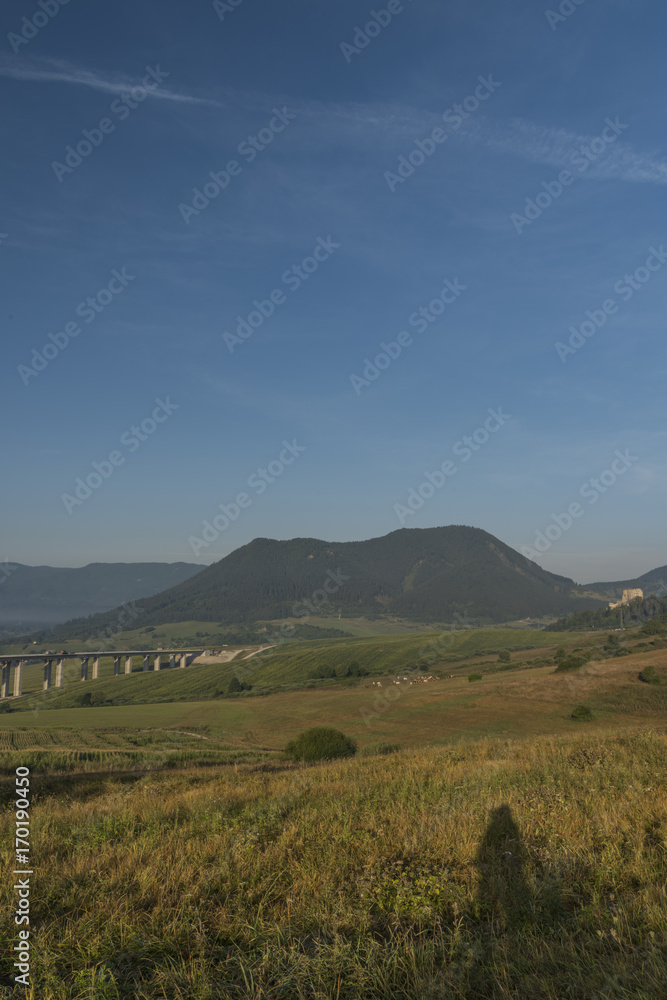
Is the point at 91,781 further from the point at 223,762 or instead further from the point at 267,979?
the point at 267,979

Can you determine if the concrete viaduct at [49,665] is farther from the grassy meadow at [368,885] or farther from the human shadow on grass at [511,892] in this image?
the human shadow on grass at [511,892]

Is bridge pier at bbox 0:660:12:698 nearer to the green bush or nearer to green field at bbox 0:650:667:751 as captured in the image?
the green bush

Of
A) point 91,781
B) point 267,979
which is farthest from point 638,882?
point 91,781

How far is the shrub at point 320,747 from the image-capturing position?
30.4 meters

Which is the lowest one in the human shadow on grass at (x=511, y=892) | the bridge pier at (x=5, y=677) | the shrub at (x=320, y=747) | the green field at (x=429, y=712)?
the bridge pier at (x=5, y=677)

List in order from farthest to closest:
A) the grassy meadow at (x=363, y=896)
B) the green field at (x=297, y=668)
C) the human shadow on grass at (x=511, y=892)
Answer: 1. the green field at (x=297, y=668)
2. the human shadow on grass at (x=511, y=892)
3. the grassy meadow at (x=363, y=896)

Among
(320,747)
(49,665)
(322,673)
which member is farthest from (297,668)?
(320,747)

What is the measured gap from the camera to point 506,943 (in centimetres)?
450

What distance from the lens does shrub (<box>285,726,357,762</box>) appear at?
30406 millimetres

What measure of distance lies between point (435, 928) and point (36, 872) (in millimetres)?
4750

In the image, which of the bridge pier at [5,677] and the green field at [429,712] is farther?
the bridge pier at [5,677]

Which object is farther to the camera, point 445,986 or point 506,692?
point 506,692

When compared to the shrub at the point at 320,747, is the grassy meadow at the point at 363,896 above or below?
above

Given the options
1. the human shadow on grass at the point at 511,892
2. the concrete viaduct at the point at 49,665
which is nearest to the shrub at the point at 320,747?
the human shadow on grass at the point at 511,892
